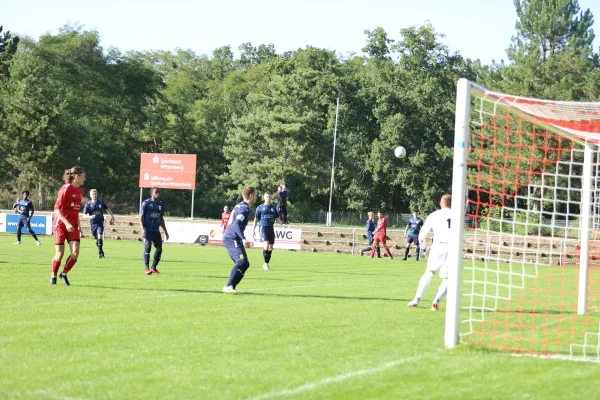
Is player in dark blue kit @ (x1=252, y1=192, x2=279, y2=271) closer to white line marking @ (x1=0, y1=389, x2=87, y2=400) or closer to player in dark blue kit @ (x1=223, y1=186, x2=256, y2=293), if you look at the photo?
player in dark blue kit @ (x1=223, y1=186, x2=256, y2=293)

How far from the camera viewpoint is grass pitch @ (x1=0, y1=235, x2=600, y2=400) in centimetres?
604

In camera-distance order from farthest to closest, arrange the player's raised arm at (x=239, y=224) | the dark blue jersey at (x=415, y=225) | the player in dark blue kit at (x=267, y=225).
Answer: the dark blue jersey at (x=415, y=225) → the player in dark blue kit at (x=267, y=225) → the player's raised arm at (x=239, y=224)

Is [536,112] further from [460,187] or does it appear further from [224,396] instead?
[224,396]

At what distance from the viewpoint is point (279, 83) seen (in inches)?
2655

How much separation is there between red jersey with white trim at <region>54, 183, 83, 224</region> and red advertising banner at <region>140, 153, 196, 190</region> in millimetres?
26439

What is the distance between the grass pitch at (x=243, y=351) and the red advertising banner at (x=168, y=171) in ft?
87.0

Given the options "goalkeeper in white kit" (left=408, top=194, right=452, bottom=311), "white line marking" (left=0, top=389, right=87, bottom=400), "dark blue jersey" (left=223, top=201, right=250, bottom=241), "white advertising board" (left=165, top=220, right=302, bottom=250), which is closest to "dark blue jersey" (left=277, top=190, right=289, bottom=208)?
"white advertising board" (left=165, top=220, right=302, bottom=250)

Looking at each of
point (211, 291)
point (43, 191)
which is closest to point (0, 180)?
point (43, 191)

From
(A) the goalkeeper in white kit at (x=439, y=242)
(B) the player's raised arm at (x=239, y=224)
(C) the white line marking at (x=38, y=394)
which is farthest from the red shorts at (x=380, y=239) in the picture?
(C) the white line marking at (x=38, y=394)

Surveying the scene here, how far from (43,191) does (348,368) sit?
210ft

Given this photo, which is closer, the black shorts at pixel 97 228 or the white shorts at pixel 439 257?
the white shorts at pixel 439 257

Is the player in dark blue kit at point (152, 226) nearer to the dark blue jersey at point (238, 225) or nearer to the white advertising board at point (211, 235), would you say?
the dark blue jersey at point (238, 225)

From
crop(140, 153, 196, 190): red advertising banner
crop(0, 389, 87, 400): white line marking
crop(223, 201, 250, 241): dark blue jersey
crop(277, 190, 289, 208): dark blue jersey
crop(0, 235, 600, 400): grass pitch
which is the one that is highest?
crop(140, 153, 196, 190): red advertising banner

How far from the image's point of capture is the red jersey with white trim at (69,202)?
Answer: 13508 mm
